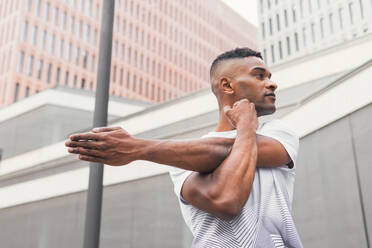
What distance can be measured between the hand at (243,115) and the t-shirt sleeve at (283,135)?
0.51ft

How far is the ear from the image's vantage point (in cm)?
210

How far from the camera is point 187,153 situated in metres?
1.79

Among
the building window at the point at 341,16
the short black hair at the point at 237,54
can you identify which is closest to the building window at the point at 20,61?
the building window at the point at 341,16

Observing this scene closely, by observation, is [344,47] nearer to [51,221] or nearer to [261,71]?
[51,221]

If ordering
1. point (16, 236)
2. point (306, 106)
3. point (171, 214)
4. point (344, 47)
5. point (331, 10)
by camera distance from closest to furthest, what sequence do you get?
point (306, 106), point (171, 214), point (344, 47), point (16, 236), point (331, 10)

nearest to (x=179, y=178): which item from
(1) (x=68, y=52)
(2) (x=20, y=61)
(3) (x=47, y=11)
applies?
(2) (x=20, y=61)

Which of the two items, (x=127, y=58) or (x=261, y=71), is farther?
(x=127, y=58)

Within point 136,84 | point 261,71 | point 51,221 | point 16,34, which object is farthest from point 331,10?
point 261,71

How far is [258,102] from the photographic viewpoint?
2.05 metres

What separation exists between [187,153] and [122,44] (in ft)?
204

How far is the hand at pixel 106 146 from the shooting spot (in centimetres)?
173

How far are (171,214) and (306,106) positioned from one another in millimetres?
5039

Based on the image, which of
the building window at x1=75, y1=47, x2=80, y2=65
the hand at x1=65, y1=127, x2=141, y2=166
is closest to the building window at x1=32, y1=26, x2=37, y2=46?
the building window at x1=75, y1=47, x2=80, y2=65

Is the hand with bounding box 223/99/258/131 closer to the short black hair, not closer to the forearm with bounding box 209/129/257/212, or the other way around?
the forearm with bounding box 209/129/257/212
